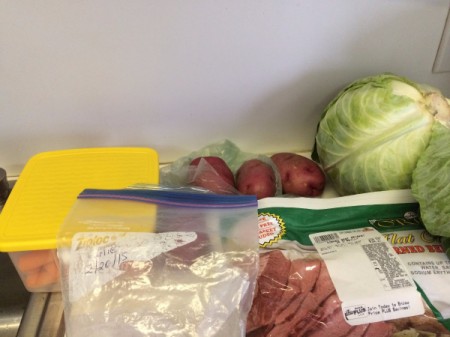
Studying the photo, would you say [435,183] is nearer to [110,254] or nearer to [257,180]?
[257,180]

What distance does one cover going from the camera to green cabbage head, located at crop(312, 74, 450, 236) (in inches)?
23.5

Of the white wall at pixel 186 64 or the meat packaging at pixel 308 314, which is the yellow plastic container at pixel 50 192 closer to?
the white wall at pixel 186 64

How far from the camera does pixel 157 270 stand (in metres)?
0.50

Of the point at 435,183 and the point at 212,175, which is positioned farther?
the point at 212,175

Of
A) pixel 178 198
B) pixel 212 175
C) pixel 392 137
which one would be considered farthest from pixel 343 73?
pixel 178 198

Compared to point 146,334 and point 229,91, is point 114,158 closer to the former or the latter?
point 229,91

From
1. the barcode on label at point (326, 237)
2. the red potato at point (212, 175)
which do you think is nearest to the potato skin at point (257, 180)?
the red potato at point (212, 175)

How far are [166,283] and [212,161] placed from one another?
291mm

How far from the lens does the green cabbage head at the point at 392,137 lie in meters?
0.60

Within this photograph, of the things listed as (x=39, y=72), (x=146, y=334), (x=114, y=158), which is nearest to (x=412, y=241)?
(x=146, y=334)

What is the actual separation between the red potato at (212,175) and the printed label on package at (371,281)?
191 mm

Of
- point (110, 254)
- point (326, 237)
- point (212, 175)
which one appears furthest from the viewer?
point (212, 175)

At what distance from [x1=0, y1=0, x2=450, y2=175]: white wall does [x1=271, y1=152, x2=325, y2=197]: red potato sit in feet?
0.36

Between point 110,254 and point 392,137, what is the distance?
41 cm
